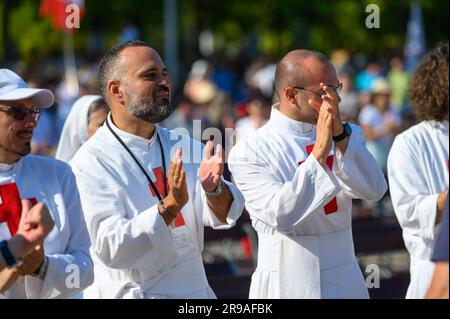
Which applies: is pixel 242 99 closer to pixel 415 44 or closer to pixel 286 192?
pixel 415 44

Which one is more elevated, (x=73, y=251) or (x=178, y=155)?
(x=178, y=155)

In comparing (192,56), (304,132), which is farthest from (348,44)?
(304,132)

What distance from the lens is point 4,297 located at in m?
5.75

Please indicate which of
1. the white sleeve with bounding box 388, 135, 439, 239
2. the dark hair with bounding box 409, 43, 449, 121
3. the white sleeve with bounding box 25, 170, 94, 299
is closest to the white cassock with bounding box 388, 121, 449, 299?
the white sleeve with bounding box 388, 135, 439, 239

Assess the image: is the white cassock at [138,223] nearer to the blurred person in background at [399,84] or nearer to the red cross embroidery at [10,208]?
the red cross embroidery at [10,208]

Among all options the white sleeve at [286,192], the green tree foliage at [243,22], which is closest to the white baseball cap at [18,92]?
the white sleeve at [286,192]

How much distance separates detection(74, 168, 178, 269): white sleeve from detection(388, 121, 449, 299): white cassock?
4.90 ft

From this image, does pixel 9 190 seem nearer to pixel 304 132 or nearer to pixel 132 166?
pixel 132 166

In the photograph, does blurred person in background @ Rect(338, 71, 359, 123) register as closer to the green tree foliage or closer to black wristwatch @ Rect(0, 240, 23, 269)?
the green tree foliage

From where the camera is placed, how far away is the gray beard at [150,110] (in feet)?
21.5

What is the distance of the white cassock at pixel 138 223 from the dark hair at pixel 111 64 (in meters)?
0.31

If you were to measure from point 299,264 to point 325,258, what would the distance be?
0.15 meters

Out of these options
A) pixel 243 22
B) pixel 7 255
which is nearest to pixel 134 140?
pixel 7 255
